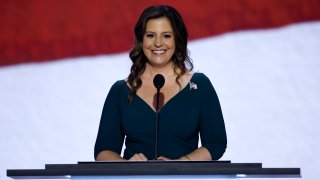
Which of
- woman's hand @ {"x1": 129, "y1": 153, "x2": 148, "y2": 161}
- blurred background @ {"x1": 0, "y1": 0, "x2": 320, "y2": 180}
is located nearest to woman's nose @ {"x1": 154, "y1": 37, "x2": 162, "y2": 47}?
woman's hand @ {"x1": 129, "y1": 153, "x2": 148, "y2": 161}

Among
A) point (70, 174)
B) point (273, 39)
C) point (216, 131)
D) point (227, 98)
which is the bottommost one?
point (70, 174)

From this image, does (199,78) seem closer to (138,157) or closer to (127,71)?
(138,157)

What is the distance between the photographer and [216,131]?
123 inches

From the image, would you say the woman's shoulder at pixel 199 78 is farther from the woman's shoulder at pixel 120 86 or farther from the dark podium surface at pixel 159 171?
the dark podium surface at pixel 159 171

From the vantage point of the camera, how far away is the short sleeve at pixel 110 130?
3.18m

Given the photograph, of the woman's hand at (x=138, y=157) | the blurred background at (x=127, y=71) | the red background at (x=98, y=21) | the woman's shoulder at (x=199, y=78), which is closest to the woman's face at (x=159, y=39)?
the woman's shoulder at (x=199, y=78)

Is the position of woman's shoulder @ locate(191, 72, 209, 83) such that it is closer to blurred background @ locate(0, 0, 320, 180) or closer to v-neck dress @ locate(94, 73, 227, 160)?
v-neck dress @ locate(94, 73, 227, 160)

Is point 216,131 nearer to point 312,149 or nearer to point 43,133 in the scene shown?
point 312,149

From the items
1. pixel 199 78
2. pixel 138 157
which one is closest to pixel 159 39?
pixel 199 78

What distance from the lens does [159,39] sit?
320cm

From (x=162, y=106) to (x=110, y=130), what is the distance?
0.25 m

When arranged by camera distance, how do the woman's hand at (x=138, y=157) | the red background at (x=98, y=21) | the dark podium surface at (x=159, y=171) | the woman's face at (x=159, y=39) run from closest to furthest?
the dark podium surface at (x=159, y=171) → the woman's hand at (x=138, y=157) → the woman's face at (x=159, y=39) → the red background at (x=98, y=21)

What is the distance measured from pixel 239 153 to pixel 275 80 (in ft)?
1.50

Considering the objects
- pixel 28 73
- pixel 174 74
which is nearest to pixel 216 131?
pixel 174 74
